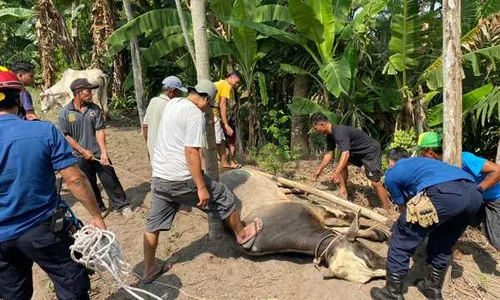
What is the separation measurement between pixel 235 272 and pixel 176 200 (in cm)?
93

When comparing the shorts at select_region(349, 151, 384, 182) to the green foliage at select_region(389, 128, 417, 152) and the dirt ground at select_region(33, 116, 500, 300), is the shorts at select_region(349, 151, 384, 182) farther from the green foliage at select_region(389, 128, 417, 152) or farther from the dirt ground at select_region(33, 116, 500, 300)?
the dirt ground at select_region(33, 116, 500, 300)

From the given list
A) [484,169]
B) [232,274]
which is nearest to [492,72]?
[484,169]

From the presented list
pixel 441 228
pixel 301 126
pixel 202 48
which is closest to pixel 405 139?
pixel 301 126

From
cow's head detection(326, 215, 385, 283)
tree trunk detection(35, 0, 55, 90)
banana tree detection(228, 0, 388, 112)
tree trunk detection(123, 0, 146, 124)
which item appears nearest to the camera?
cow's head detection(326, 215, 385, 283)

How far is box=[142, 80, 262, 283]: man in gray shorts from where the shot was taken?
350 centimetres

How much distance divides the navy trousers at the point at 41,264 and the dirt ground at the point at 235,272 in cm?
110

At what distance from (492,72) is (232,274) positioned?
6144mm

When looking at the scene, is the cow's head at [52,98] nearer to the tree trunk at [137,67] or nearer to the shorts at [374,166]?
the tree trunk at [137,67]

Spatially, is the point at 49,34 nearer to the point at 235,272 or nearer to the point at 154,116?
the point at 154,116

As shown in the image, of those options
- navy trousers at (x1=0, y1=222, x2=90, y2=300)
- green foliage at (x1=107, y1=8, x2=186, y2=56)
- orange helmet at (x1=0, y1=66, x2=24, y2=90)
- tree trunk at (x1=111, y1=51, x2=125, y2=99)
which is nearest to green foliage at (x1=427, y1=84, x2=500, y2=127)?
green foliage at (x1=107, y1=8, x2=186, y2=56)

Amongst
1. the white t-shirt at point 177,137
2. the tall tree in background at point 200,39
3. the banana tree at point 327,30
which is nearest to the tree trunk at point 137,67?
the banana tree at point 327,30

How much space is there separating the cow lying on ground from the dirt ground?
0.47ft

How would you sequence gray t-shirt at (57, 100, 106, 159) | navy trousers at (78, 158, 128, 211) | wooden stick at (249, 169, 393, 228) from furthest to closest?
navy trousers at (78, 158, 128, 211), gray t-shirt at (57, 100, 106, 159), wooden stick at (249, 169, 393, 228)

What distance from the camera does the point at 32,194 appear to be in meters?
2.59
